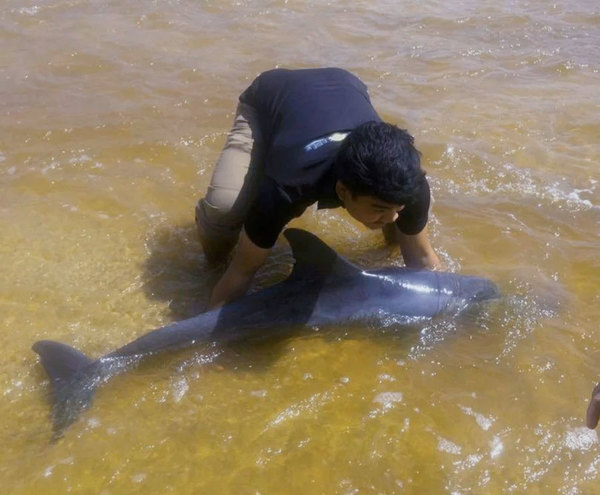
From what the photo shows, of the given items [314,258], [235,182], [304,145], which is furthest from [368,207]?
[235,182]

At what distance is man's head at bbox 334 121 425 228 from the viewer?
9.62ft

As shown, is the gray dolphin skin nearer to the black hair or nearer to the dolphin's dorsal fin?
the dolphin's dorsal fin

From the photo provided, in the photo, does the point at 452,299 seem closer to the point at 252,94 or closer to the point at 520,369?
the point at 520,369

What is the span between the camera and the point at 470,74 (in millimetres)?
7145

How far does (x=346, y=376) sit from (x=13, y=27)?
6.29 meters

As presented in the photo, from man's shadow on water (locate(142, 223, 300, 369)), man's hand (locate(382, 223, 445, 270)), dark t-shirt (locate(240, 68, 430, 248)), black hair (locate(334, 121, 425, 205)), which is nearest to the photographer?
black hair (locate(334, 121, 425, 205))

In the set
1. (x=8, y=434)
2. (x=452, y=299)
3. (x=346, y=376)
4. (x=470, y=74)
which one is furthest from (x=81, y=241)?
(x=470, y=74)

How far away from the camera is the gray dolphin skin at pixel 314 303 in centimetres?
359

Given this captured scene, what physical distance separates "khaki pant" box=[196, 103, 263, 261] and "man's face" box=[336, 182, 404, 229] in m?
0.98

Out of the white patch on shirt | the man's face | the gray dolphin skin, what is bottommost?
the gray dolphin skin

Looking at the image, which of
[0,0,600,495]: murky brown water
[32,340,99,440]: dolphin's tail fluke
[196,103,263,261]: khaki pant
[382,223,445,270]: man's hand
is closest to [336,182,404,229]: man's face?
[382,223,445,270]: man's hand

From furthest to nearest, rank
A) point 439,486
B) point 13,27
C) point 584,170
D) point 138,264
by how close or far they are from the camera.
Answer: point 13,27 < point 584,170 < point 138,264 < point 439,486

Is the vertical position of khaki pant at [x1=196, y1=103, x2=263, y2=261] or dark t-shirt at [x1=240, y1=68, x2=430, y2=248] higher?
dark t-shirt at [x1=240, y1=68, x2=430, y2=248]

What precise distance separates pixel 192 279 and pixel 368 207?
1.59 metres
